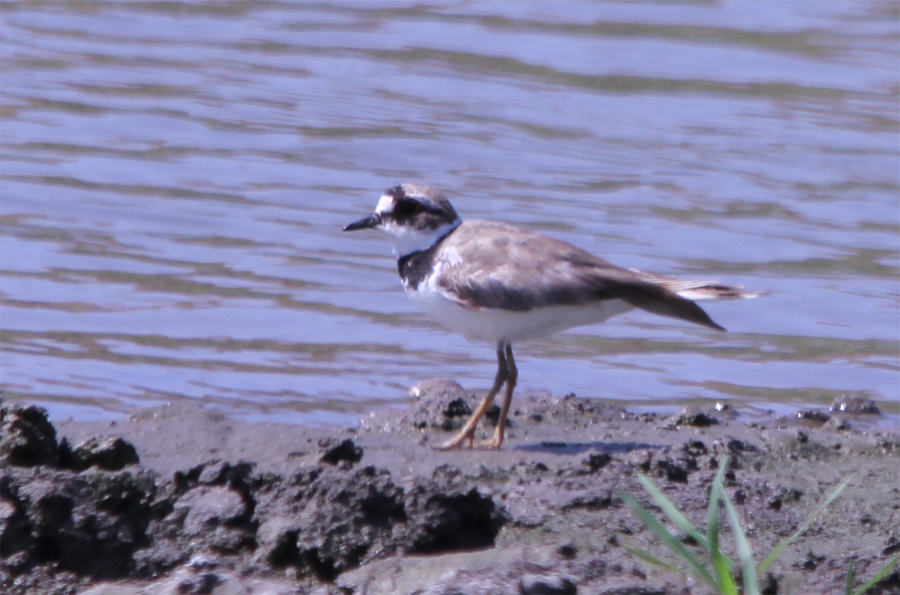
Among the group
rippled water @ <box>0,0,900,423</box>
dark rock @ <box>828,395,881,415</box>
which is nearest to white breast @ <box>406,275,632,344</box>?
rippled water @ <box>0,0,900,423</box>

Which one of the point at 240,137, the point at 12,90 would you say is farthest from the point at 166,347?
the point at 12,90

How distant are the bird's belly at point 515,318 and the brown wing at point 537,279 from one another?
5 cm

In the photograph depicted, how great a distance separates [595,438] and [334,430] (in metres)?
1.08

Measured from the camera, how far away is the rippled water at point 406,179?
7344 millimetres

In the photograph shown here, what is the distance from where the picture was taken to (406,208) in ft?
20.3

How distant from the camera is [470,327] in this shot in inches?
227

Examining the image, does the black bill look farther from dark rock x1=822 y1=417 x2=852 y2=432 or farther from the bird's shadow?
dark rock x1=822 y1=417 x2=852 y2=432

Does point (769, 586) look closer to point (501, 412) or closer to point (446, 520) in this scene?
point (446, 520)

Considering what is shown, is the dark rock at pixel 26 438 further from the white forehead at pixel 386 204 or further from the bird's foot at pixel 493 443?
the white forehead at pixel 386 204

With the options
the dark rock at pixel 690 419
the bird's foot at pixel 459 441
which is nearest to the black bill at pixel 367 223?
the bird's foot at pixel 459 441

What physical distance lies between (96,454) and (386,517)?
1.09m

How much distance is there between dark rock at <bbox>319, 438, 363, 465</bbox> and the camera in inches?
178

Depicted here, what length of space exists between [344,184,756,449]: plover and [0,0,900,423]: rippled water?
3.43 ft

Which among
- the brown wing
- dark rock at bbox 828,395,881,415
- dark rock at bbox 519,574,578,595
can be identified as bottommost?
dark rock at bbox 828,395,881,415
